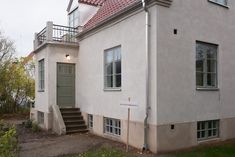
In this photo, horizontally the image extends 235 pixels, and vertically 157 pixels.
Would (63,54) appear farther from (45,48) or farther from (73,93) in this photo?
(73,93)

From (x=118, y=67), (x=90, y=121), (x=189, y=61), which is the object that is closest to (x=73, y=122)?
(x=90, y=121)

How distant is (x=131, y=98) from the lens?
1090cm

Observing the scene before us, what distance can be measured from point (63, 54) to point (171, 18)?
7091mm

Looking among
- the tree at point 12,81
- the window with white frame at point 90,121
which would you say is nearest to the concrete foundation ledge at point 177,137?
the window with white frame at point 90,121

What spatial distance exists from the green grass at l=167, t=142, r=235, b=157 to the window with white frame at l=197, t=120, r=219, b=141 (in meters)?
0.66

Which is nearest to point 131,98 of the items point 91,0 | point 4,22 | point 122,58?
point 122,58

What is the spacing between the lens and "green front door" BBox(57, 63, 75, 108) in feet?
50.3

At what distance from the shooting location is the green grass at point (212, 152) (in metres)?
9.30

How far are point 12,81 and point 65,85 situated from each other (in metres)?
11.7

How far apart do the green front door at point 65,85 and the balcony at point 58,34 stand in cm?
132

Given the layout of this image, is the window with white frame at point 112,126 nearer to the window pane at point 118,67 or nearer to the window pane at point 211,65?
the window pane at point 118,67

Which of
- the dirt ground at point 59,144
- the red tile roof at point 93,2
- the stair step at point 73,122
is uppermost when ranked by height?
the red tile roof at point 93,2

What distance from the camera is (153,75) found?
9.84m

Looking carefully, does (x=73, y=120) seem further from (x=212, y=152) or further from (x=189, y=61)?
(x=212, y=152)
